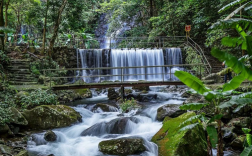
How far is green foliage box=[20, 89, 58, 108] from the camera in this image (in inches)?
364

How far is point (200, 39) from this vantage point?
65.3ft

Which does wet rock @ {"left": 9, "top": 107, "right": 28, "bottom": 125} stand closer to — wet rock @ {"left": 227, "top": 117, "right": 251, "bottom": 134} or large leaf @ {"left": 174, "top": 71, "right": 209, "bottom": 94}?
large leaf @ {"left": 174, "top": 71, "right": 209, "bottom": 94}

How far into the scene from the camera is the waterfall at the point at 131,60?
1852cm

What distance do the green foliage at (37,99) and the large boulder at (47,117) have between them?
1.03 metres

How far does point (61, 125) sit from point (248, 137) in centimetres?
689

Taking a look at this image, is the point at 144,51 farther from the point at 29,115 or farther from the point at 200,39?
the point at 29,115

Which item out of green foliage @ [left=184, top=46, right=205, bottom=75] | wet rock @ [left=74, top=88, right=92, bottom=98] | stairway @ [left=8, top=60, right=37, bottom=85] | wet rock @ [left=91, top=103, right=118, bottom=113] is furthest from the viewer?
green foliage @ [left=184, top=46, right=205, bottom=75]

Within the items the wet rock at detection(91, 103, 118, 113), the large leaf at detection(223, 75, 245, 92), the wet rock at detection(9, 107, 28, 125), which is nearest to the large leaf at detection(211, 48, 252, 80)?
the large leaf at detection(223, 75, 245, 92)

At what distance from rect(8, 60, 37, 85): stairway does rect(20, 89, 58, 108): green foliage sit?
245 cm

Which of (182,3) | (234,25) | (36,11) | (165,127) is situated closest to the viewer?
(234,25)

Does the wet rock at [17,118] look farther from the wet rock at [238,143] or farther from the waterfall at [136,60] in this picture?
the waterfall at [136,60]

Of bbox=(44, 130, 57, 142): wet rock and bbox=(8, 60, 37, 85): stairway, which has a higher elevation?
bbox=(8, 60, 37, 85): stairway

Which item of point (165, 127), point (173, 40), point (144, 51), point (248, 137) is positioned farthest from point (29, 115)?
point (173, 40)

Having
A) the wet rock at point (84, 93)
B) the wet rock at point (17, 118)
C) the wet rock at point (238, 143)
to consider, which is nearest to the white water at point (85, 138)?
the wet rock at point (17, 118)
